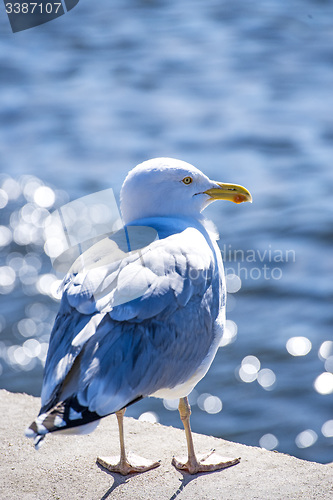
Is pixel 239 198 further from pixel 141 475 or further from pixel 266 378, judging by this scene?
A: pixel 266 378

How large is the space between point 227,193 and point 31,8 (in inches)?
482

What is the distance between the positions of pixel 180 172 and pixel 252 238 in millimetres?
4668

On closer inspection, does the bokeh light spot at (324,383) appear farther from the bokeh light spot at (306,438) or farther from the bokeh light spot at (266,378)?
the bokeh light spot at (306,438)

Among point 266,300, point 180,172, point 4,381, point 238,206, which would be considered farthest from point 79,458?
point 238,206

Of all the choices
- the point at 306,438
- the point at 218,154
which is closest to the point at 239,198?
the point at 306,438

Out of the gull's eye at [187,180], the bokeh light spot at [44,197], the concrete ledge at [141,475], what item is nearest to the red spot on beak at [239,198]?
the gull's eye at [187,180]

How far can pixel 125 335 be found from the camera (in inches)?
146

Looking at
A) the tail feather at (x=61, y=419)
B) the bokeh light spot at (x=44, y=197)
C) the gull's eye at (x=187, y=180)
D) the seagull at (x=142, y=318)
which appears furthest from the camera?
the bokeh light spot at (x=44, y=197)

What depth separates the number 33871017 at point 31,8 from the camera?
50.4 ft

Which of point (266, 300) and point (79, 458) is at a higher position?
point (79, 458)

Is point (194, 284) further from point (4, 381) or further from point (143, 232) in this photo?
point (4, 381)

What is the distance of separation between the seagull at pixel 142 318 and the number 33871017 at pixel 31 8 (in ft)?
38.2

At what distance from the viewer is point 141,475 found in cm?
436

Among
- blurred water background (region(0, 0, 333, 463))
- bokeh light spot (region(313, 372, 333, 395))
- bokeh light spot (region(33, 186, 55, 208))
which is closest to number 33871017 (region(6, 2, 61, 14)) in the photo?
blurred water background (region(0, 0, 333, 463))
